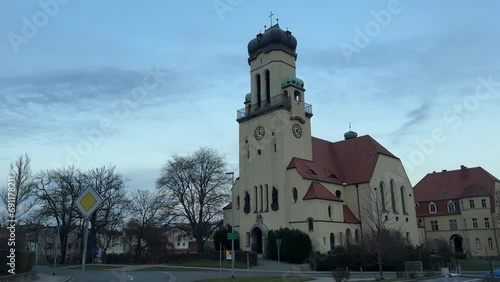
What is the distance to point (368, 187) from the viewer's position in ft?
164

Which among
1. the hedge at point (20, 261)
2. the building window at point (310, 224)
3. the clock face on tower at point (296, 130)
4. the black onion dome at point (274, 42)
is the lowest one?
the hedge at point (20, 261)

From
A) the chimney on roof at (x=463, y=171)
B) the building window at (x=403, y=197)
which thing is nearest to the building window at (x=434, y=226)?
the chimney on roof at (x=463, y=171)

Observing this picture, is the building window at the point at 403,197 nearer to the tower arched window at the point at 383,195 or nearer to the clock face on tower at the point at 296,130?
the tower arched window at the point at 383,195

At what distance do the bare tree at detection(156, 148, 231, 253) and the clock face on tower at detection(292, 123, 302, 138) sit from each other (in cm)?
1176

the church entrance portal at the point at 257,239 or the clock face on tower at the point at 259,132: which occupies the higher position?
the clock face on tower at the point at 259,132

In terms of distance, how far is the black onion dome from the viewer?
173 feet

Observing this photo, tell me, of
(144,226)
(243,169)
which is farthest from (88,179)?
(243,169)

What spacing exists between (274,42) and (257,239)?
24.4 meters

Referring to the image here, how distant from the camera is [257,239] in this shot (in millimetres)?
48312

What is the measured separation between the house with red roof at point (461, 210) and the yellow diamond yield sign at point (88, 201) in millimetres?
59519

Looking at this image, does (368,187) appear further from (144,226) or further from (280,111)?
(144,226)

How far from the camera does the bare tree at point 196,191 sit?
53.8 metres

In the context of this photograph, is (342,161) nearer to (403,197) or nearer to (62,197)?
(403,197)

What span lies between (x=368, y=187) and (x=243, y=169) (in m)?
15.2
